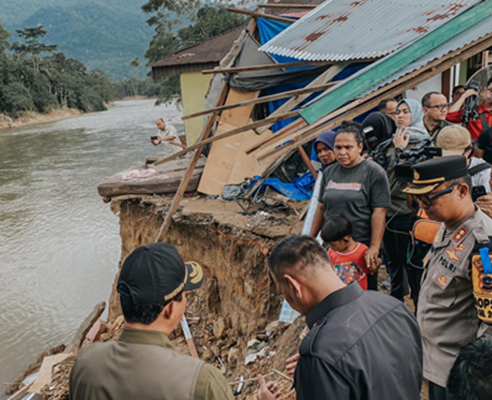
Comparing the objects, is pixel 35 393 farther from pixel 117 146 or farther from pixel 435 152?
pixel 117 146

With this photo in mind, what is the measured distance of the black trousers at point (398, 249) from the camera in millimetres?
3371

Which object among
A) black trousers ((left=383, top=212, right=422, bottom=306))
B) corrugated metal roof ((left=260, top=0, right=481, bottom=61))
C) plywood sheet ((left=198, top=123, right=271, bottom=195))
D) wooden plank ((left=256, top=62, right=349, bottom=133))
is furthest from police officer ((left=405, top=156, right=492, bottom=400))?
plywood sheet ((left=198, top=123, right=271, bottom=195))

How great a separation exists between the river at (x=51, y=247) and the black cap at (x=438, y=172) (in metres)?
8.60

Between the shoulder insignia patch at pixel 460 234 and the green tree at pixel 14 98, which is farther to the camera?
the green tree at pixel 14 98

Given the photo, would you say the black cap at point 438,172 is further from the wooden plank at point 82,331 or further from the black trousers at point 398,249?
the wooden plank at point 82,331

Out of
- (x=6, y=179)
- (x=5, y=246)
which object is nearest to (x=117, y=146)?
(x=6, y=179)

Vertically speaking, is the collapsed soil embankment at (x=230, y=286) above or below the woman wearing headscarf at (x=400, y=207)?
below

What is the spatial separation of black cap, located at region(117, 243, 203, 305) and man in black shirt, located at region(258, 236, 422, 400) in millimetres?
407

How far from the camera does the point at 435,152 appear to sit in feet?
9.00

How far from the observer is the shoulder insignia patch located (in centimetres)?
184

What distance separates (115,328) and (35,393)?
1990 millimetres

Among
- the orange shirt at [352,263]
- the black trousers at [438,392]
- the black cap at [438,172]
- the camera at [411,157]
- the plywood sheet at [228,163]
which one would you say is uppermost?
the black cap at [438,172]

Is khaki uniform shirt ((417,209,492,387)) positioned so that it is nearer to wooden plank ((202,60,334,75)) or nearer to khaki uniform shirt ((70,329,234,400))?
khaki uniform shirt ((70,329,234,400))

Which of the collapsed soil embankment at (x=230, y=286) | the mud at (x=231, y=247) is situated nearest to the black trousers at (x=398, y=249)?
the collapsed soil embankment at (x=230, y=286)
